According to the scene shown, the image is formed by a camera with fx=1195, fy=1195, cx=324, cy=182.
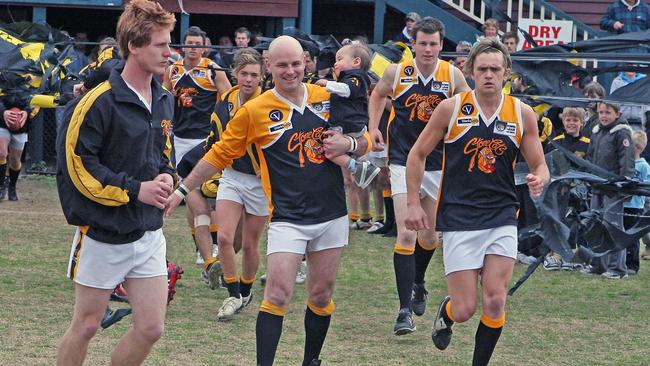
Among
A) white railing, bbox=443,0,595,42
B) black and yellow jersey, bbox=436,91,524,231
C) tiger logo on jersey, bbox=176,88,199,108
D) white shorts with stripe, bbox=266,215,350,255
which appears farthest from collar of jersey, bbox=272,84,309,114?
white railing, bbox=443,0,595,42

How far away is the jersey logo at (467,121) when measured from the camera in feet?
22.4

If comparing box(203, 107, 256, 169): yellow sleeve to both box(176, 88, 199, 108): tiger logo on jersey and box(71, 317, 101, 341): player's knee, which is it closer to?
box(71, 317, 101, 341): player's knee

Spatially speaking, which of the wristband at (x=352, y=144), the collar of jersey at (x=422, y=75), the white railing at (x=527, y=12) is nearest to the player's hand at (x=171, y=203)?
the wristband at (x=352, y=144)

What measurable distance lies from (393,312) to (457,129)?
2713 mm

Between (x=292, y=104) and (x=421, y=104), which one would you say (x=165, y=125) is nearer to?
(x=292, y=104)

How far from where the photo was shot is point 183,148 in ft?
35.3

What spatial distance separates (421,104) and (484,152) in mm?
1851

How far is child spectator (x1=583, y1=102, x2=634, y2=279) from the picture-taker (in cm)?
1132

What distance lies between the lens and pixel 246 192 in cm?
887

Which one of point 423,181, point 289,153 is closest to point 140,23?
point 289,153

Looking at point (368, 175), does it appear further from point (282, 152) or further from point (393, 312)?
point (393, 312)

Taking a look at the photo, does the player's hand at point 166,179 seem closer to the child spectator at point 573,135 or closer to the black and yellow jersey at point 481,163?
the black and yellow jersey at point 481,163

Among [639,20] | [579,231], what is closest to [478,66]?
[579,231]

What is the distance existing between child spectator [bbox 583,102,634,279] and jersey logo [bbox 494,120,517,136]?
467 centimetres
